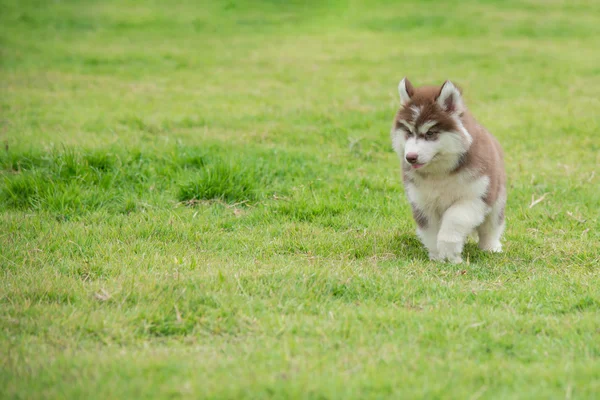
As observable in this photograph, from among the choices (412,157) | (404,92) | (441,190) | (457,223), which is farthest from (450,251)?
(404,92)

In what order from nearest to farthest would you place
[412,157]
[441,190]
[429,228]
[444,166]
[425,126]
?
1. [412,157]
2. [425,126]
3. [444,166]
4. [441,190]
5. [429,228]

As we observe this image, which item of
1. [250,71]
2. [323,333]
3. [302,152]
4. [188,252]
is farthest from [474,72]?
[323,333]

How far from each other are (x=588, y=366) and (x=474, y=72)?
11233 mm

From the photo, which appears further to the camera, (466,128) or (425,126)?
(466,128)

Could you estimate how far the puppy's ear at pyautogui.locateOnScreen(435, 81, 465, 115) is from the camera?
19.3ft

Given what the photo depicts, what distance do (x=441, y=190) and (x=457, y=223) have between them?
0.31 m

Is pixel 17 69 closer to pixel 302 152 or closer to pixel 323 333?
pixel 302 152

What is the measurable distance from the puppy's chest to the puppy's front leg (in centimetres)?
7

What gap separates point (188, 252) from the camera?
6.16m

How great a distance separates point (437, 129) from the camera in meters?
5.92

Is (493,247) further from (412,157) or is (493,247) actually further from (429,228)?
(412,157)

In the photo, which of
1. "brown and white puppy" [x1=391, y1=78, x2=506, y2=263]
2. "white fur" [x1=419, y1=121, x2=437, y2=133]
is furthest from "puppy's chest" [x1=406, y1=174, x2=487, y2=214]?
"white fur" [x1=419, y1=121, x2=437, y2=133]

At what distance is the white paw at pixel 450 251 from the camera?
606 cm

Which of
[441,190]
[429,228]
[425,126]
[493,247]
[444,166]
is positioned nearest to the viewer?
[425,126]
